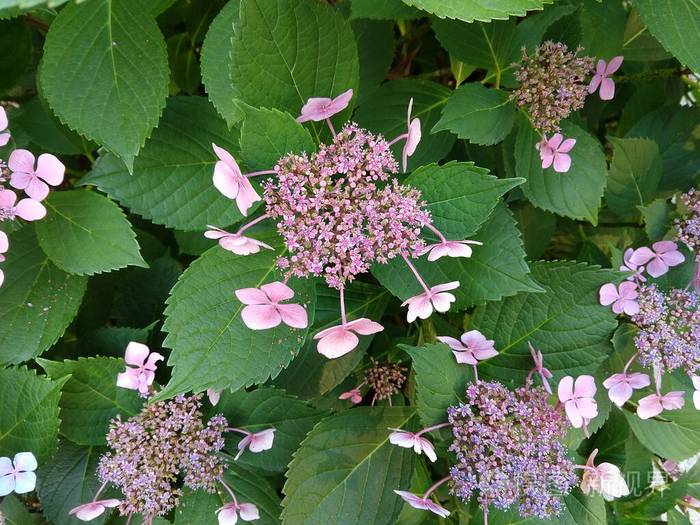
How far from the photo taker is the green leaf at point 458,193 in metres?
1.01

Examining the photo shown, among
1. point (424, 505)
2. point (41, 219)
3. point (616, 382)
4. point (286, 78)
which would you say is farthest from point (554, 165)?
point (41, 219)

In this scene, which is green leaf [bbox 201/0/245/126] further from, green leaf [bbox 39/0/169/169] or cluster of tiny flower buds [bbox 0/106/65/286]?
cluster of tiny flower buds [bbox 0/106/65/286]

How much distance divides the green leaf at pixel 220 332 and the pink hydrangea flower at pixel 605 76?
2.77 ft

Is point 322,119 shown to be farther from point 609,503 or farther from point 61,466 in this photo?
point 609,503

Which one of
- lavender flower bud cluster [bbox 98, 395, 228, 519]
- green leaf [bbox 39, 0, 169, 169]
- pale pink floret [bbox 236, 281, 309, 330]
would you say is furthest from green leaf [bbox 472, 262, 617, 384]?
green leaf [bbox 39, 0, 169, 169]

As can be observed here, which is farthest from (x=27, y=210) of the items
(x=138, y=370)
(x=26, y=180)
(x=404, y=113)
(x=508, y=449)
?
(x=508, y=449)

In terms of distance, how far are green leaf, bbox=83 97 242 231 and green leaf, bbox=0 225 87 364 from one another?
22 cm

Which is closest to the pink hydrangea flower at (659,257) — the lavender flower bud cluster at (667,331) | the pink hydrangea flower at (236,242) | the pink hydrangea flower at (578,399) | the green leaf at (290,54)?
the lavender flower bud cluster at (667,331)

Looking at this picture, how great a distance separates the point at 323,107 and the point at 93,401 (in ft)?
2.52

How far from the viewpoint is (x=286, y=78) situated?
1068 millimetres

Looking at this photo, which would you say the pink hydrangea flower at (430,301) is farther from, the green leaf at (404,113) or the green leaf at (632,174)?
the green leaf at (632,174)

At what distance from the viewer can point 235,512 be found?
120cm

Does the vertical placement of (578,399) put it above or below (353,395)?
above

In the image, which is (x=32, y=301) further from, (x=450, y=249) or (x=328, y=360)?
(x=450, y=249)
